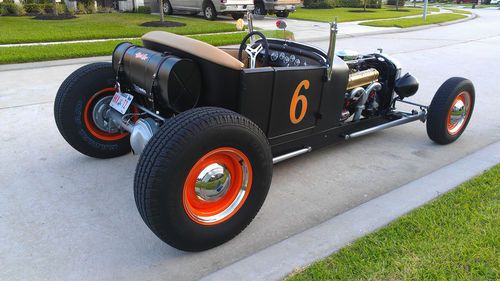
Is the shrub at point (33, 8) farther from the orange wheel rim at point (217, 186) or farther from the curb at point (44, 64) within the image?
the orange wheel rim at point (217, 186)

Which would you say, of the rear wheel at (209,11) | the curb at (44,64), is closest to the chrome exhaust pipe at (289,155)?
the curb at (44,64)

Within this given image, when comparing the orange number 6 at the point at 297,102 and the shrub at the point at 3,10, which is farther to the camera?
the shrub at the point at 3,10

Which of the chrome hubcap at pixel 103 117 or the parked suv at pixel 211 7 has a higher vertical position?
the parked suv at pixel 211 7

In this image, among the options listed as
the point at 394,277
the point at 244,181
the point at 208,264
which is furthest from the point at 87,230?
the point at 394,277

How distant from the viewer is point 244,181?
2727 millimetres

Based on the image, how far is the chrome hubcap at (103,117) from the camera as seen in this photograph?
3768 mm

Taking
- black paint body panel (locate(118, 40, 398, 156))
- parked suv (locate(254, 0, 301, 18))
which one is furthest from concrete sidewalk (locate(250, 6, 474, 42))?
black paint body panel (locate(118, 40, 398, 156))

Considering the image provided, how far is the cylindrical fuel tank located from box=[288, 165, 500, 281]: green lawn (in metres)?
1.42

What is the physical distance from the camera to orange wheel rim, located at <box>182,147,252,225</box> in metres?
2.54

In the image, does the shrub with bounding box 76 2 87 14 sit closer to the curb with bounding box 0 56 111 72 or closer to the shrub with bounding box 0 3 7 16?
the shrub with bounding box 0 3 7 16

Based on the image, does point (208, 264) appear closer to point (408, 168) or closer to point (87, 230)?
point (87, 230)

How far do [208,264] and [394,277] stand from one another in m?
1.08

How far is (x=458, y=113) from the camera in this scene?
4426 mm

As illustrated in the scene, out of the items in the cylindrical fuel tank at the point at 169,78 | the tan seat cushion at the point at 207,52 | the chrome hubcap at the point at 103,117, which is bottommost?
the chrome hubcap at the point at 103,117
